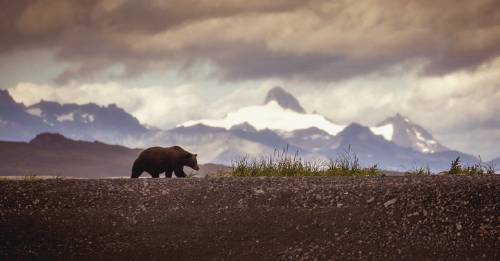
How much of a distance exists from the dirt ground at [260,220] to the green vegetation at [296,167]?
2030mm

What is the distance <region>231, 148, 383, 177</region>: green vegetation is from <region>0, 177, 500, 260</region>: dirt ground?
2030 mm

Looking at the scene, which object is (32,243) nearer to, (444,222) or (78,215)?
(78,215)

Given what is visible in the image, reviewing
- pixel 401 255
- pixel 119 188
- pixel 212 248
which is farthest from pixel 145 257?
pixel 401 255

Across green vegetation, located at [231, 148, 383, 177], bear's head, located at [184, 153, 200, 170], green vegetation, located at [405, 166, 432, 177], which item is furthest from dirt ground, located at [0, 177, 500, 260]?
bear's head, located at [184, 153, 200, 170]

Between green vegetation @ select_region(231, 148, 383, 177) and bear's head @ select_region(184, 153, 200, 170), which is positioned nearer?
green vegetation @ select_region(231, 148, 383, 177)

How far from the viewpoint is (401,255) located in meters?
11.7

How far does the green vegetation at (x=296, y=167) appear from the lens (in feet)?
51.6

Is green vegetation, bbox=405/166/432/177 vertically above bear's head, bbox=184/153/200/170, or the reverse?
bear's head, bbox=184/153/200/170

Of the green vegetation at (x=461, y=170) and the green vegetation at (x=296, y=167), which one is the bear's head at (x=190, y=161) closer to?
the green vegetation at (x=296, y=167)

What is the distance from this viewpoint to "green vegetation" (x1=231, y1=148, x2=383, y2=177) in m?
15.7

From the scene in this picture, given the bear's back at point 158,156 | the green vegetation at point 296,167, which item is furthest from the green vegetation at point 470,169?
the bear's back at point 158,156

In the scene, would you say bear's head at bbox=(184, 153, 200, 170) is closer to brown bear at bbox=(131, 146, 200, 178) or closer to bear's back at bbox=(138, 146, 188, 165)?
brown bear at bbox=(131, 146, 200, 178)

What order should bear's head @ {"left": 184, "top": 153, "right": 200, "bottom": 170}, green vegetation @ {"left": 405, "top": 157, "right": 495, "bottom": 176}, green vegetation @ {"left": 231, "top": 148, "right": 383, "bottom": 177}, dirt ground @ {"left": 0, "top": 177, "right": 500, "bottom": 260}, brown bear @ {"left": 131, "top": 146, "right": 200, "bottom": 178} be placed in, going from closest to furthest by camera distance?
dirt ground @ {"left": 0, "top": 177, "right": 500, "bottom": 260}
green vegetation @ {"left": 405, "top": 157, "right": 495, "bottom": 176}
green vegetation @ {"left": 231, "top": 148, "right": 383, "bottom": 177}
brown bear @ {"left": 131, "top": 146, "right": 200, "bottom": 178}
bear's head @ {"left": 184, "top": 153, "right": 200, "bottom": 170}

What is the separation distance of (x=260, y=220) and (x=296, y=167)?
12.1 ft
